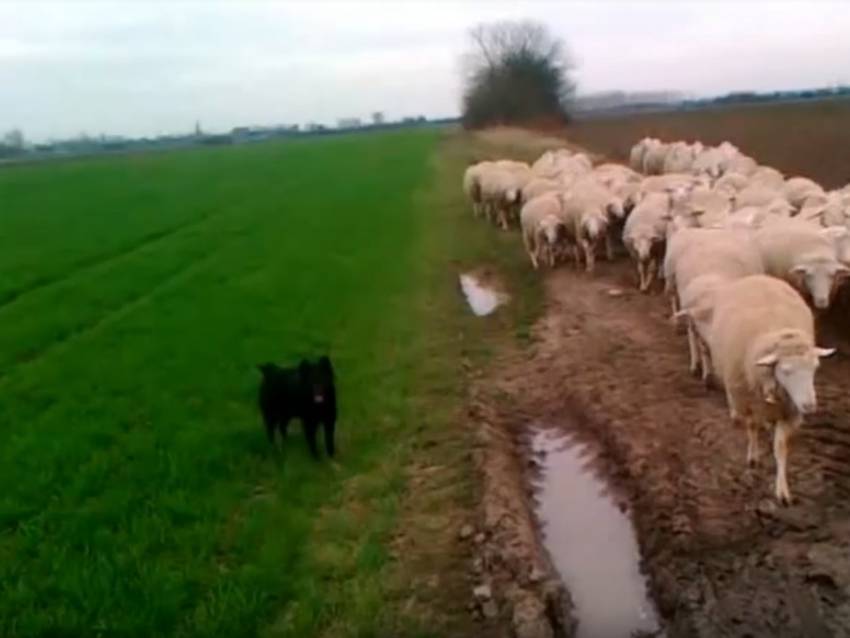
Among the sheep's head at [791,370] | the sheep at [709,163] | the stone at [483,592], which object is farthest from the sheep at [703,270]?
the sheep at [709,163]

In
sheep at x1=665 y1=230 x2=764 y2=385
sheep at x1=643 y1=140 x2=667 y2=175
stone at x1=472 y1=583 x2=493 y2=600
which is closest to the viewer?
stone at x1=472 y1=583 x2=493 y2=600

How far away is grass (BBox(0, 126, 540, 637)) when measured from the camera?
6.45m

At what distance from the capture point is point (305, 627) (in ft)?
20.0

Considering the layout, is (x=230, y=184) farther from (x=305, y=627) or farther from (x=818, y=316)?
(x=305, y=627)

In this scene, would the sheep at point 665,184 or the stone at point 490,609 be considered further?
the sheep at point 665,184

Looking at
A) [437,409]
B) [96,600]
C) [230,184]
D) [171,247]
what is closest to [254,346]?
[437,409]

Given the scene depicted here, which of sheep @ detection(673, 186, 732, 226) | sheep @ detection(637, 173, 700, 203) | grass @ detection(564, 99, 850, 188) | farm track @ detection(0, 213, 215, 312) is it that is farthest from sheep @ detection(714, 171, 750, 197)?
farm track @ detection(0, 213, 215, 312)

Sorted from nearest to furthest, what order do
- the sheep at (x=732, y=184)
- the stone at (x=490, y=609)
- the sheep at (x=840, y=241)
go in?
the stone at (x=490, y=609)
the sheep at (x=840, y=241)
the sheep at (x=732, y=184)

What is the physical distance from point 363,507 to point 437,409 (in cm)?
248

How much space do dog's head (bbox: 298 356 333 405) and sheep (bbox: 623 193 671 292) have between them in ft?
23.8

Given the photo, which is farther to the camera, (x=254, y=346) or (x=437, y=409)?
(x=254, y=346)

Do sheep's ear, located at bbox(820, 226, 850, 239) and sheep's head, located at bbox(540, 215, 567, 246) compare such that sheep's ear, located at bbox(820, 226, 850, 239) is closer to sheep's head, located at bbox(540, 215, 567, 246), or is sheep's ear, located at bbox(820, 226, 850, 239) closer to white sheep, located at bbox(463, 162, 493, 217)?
sheep's head, located at bbox(540, 215, 567, 246)

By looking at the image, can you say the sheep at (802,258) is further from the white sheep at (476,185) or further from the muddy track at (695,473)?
the white sheep at (476,185)

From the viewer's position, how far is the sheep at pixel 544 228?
17328 millimetres
